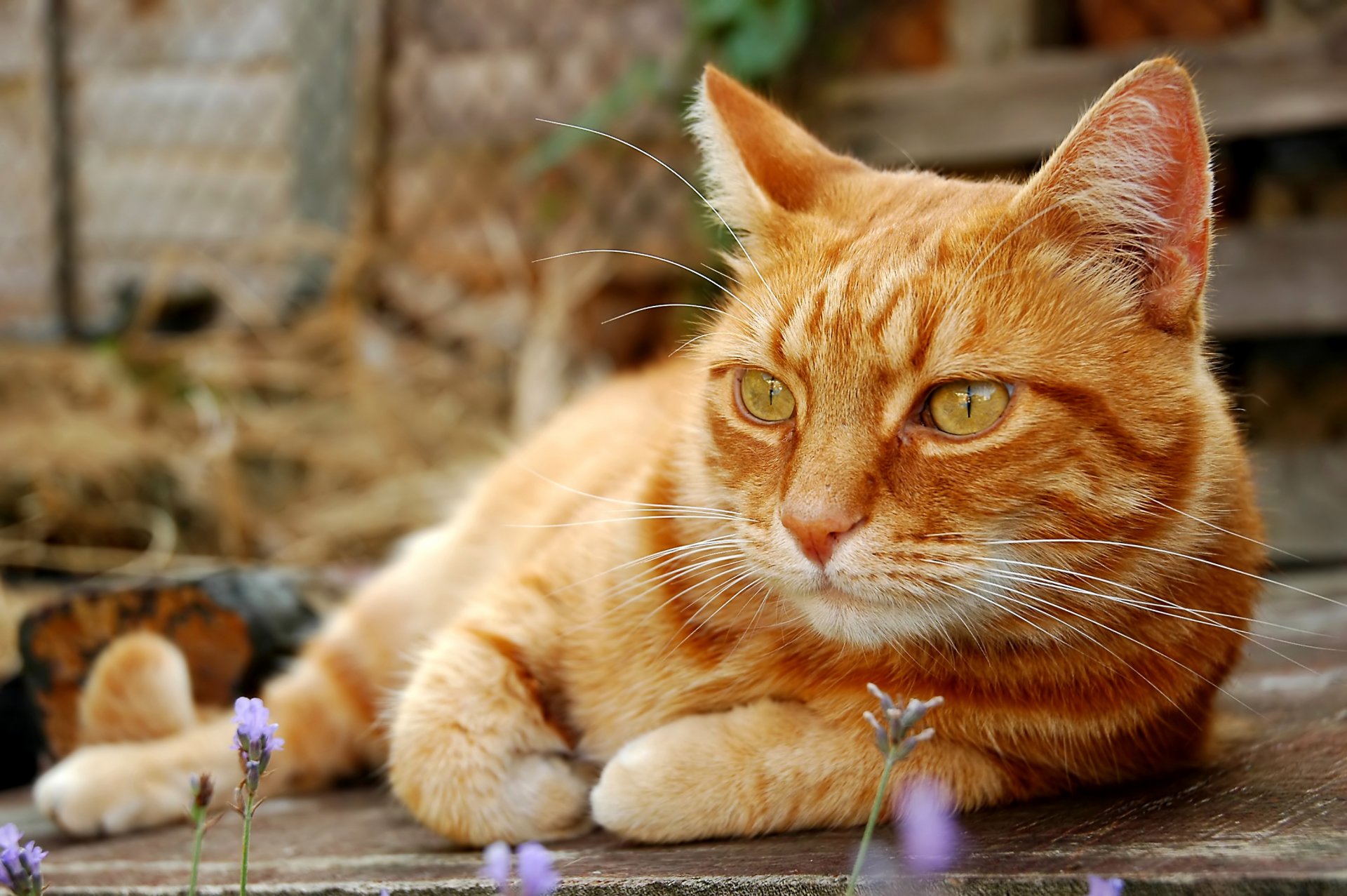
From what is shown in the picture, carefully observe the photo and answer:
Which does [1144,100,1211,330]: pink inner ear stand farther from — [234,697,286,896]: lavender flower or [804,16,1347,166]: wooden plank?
[804,16,1347,166]: wooden plank

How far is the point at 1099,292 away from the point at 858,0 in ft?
11.4

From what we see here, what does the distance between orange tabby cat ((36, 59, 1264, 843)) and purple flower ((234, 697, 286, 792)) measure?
0.62 meters

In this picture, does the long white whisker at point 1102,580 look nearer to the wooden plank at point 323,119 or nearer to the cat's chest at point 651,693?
the cat's chest at point 651,693

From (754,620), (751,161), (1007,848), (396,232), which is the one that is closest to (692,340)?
(751,161)

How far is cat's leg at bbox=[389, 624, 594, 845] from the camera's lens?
1837mm

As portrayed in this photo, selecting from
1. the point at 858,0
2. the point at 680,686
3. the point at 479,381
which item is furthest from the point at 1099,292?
the point at 479,381

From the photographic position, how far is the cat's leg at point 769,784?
1692 millimetres

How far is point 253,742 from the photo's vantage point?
1240 mm

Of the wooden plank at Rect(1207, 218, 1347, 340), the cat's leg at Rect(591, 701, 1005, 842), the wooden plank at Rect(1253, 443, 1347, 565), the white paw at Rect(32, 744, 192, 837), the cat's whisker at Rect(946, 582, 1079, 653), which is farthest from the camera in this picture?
the wooden plank at Rect(1253, 443, 1347, 565)

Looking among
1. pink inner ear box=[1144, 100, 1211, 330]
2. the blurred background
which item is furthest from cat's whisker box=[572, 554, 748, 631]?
the blurred background

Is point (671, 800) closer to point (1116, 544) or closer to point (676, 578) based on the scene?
point (676, 578)

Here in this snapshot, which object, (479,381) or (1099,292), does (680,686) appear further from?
(479,381)

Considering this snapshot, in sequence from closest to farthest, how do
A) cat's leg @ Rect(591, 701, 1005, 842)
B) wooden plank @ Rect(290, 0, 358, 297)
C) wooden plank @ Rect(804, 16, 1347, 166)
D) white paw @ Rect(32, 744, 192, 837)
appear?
cat's leg @ Rect(591, 701, 1005, 842) < white paw @ Rect(32, 744, 192, 837) < wooden plank @ Rect(804, 16, 1347, 166) < wooden plank @ Rect(290, 0, 358, 297)

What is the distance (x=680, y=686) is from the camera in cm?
192
